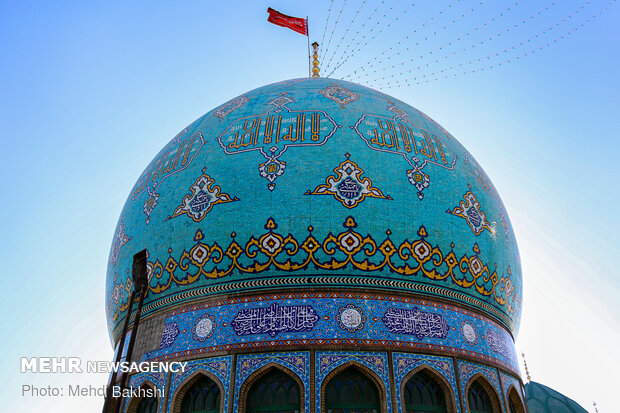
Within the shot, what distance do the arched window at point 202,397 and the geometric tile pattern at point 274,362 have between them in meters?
0.36

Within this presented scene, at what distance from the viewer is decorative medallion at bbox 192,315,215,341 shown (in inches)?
271

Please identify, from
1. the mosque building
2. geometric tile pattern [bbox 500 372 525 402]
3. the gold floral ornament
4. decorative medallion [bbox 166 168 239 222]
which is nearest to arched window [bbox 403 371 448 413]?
the mosque building

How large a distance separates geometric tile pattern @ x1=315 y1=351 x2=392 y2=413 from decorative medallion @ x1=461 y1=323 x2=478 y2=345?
51.7 inches

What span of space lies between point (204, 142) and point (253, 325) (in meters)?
3.14

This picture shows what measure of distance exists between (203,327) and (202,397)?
84 cm

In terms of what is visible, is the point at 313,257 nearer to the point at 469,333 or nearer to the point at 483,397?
the point at 469,333

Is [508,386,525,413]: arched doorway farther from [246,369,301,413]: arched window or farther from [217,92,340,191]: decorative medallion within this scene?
[217,92,340,191]: decorative medallion

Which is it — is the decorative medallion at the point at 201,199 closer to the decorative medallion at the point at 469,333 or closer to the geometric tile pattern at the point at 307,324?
the geometric tile pattern at the point at 307,324

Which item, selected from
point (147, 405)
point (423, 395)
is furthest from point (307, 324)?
point (147, 405)

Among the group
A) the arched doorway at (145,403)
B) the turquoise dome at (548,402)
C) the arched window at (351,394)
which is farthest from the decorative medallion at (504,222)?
the turquoise dome at (548,402)

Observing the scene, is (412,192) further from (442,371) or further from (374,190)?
(442,371)

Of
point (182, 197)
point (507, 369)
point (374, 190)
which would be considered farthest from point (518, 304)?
point (182, 197)

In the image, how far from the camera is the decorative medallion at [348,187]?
729 cm

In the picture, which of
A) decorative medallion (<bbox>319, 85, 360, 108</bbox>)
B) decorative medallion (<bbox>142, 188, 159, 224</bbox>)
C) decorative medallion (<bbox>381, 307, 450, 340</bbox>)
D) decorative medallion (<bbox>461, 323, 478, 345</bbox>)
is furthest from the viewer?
decorative medallion (<bbox>319, 85, 360, 108</bbox>)
